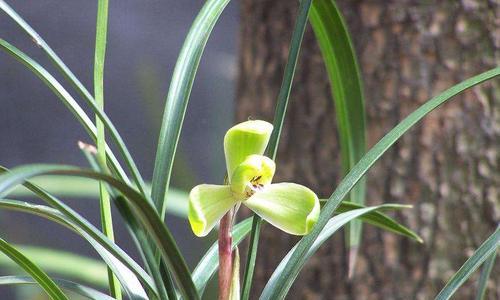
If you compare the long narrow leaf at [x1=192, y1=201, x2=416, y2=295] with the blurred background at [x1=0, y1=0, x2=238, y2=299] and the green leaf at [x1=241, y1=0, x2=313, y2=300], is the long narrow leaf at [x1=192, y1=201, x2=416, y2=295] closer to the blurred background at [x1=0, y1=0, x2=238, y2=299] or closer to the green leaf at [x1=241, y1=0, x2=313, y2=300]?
the green leaf at [x1=241, y1=0, x2=313, y2=300]

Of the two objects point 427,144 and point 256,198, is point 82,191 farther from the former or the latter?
point 256,198

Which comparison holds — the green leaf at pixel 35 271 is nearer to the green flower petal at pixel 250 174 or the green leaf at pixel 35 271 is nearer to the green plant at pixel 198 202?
the green plant at pixel 198 202

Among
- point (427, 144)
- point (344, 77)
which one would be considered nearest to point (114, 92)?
point (427, 144)

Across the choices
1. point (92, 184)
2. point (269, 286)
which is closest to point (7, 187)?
point (269, 286)

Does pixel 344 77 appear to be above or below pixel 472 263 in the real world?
above

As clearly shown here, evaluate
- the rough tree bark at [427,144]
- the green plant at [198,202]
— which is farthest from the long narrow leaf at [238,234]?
the rough tree bark at [427,144]

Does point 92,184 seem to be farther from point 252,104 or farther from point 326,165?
point 326,165

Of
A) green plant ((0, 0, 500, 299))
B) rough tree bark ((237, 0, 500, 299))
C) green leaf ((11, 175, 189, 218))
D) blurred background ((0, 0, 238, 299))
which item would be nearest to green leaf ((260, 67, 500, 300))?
green plant ((0, 0, 500, 299))
